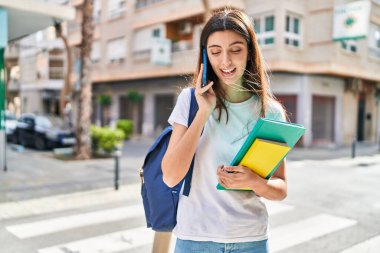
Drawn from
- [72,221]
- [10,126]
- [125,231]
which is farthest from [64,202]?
[10,126]

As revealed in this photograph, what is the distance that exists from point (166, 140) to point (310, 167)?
10650 millimetres

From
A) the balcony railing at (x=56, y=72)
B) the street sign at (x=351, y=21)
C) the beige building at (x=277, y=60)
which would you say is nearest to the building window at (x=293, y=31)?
the beige building at (x=277, y=60)

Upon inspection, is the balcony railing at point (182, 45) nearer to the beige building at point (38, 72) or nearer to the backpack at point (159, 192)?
the beige building at point (38, 72)

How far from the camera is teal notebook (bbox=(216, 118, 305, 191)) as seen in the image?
4.62ft

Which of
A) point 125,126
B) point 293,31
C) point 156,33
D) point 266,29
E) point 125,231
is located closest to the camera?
point 125,231

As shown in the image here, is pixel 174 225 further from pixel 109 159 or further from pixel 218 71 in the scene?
pixel 109 159

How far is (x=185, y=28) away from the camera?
2217cm

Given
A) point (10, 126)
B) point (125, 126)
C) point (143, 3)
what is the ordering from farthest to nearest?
point (143, 3), point (125, 126), point (10, 126)

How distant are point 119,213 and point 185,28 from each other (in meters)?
17.7

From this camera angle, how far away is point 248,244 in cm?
163

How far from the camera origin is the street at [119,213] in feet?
15.4

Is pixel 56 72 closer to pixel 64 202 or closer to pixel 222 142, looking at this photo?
pixel 64 202

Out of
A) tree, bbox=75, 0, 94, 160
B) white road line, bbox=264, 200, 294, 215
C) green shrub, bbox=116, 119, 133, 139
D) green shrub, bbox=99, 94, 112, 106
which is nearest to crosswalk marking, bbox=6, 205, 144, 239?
white road line, bbox=264, 200, 294, 215

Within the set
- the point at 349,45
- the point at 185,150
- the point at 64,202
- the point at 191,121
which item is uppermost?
the point at 349,45
